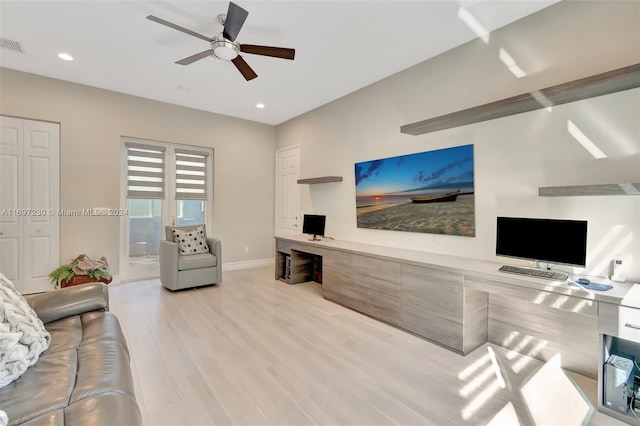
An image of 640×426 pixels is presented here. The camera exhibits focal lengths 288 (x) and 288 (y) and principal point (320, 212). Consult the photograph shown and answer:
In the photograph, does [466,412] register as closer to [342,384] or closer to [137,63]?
[342,384]

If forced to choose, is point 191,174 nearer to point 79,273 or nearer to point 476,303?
point 79,273

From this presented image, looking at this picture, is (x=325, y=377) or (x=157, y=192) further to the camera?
(x=157, y=192)

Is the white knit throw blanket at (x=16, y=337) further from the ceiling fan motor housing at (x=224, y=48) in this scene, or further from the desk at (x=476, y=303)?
the desk at (x=476, y=303)

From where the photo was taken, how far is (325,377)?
2102mm

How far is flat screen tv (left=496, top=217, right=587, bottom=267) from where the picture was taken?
82.8 inches

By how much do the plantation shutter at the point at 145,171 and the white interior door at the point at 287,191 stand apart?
84.2 inches

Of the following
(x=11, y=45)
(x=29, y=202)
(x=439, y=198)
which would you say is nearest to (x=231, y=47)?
(x=439, y=198)

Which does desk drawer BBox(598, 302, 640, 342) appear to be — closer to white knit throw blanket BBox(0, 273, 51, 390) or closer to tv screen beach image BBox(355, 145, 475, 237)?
tv screen beach image BBox(355, 145, 475, 237)

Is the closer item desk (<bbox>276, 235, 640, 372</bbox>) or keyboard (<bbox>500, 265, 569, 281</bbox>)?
desk (<bbox>276, 235, 640, 372</bbox>)

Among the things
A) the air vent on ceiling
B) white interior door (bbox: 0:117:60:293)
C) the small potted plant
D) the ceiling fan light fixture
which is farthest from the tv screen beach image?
white interior door (bbox: 0:117:60:293)

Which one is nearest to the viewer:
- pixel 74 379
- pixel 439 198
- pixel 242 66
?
pixel 74 379

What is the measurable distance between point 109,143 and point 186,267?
7.52 ft

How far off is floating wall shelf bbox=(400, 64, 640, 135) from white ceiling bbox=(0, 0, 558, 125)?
836 millimetres

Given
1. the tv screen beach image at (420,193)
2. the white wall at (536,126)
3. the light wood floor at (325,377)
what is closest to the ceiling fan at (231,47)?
the white wall at (536,126)
